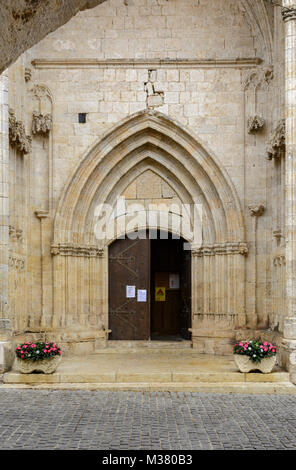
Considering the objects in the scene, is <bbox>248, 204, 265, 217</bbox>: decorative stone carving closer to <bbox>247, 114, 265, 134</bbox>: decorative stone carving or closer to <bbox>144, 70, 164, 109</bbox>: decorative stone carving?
<bbox>247, 114, 265, 134</bbox>: decorative stone carving

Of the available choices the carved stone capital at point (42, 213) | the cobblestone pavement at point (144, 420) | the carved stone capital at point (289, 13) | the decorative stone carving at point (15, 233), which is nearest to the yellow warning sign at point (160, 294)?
the carved stone capital at point (42, 213)

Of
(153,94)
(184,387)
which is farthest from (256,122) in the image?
(184,387)

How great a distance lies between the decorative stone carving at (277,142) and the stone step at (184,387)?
418 cm

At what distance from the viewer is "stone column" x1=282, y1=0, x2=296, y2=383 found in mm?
8961

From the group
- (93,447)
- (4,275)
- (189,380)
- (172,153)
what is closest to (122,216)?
(172,153)

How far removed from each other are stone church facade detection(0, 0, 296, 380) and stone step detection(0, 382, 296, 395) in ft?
9.03

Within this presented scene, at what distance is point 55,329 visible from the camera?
1134 centimetres

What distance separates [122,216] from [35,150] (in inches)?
87.2

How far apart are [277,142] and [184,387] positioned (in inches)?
183

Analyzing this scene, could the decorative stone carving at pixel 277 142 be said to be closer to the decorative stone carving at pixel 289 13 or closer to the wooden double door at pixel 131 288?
the decorative stone carving at pixel 289 13

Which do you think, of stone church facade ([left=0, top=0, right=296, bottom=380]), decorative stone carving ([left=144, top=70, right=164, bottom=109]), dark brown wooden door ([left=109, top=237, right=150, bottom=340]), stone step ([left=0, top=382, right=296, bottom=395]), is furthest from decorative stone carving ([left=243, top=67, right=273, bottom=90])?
stone step ([left=0, top=382, right=296, bottom=395])

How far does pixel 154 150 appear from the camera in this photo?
1212 centimetres

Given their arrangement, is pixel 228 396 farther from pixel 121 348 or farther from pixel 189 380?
pixel 121 348

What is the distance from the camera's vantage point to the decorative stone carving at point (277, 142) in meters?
10.1
